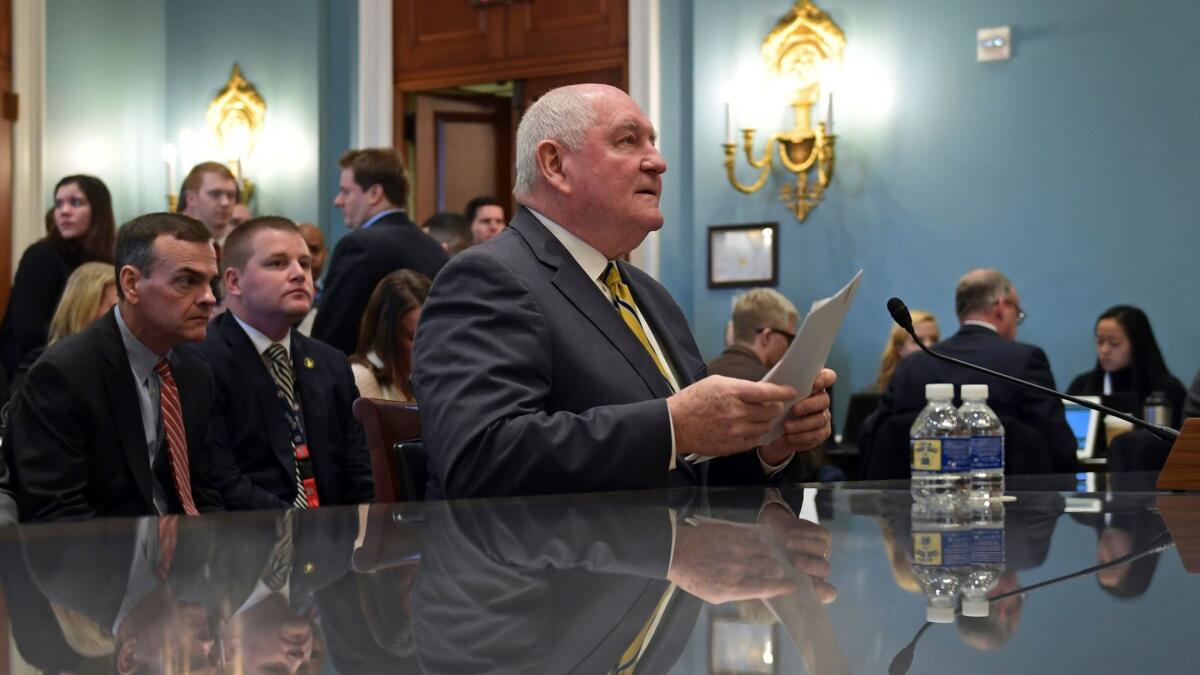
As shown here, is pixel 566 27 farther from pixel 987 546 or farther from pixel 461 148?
pixel 987 546

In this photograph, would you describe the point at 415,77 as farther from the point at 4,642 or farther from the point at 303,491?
the point at 4,642

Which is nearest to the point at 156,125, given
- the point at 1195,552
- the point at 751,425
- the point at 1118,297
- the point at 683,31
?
the point at 683,31

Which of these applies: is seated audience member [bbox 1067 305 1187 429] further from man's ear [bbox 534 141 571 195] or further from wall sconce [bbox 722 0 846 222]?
man's ear [bbox 534 141 571 195]

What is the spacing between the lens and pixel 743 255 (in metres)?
6.88

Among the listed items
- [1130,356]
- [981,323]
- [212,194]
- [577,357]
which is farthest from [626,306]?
[1130,356]

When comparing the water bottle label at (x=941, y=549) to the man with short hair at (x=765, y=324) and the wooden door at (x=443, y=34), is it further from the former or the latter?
the wooden door at (x=443, y=34)

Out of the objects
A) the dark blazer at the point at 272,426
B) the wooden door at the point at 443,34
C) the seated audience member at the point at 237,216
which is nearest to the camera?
the dark blazer at the point at 272,426

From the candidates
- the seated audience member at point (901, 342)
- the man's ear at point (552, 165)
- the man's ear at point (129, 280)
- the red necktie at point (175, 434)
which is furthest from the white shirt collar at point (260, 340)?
the seated audience member at point (901, 342)

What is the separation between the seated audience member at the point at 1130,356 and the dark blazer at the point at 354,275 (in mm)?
2993

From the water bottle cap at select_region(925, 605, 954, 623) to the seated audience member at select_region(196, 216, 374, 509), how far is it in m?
2.38

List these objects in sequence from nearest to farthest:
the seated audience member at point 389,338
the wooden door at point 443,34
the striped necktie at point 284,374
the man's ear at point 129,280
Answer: the man's ear at point 129,280
the striped necktie at point 284,374
the seated audience member at point 389,338
the wooden door at point 443,34

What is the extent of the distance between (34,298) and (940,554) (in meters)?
4.13

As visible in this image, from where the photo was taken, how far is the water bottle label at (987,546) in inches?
45.3

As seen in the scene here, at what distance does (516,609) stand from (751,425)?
1.11 metres
